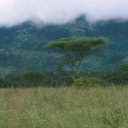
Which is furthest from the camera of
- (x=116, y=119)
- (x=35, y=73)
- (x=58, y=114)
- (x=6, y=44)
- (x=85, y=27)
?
(x=85, y=27)

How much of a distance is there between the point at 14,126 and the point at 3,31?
424ft

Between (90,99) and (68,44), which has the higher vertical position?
(68,44)

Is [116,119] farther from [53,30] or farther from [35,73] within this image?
[53,30]

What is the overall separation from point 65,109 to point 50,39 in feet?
355

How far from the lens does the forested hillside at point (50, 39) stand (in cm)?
8844

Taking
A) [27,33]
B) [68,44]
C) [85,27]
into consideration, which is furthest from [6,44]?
[68,44]

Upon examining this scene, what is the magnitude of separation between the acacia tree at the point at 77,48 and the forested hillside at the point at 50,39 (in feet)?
129

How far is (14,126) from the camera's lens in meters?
5.62

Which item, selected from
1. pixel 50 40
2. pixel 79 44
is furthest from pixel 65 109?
pixel 50 40

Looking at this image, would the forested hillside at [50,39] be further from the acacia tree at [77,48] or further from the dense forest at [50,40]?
the acacia tree at [77,48]

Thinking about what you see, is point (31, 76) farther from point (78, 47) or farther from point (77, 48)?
point (78, 47)

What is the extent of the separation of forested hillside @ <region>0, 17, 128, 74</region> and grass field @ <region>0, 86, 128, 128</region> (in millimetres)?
70180

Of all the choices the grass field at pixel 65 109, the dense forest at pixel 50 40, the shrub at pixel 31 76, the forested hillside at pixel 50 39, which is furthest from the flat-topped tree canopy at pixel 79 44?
the dense forest at pixel 50 40

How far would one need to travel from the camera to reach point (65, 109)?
767cm
